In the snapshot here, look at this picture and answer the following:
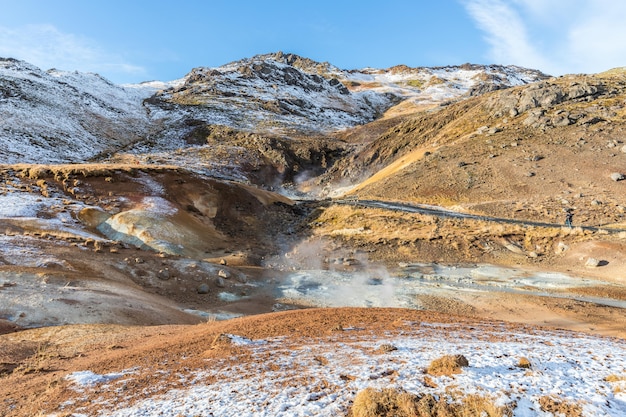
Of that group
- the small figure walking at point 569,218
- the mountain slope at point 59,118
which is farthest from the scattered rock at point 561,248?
the mountain slope at point 59,118

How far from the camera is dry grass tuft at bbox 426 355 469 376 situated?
23.1 ft

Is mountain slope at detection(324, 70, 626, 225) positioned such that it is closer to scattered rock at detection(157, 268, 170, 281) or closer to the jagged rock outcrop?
the jagged rock outcrop

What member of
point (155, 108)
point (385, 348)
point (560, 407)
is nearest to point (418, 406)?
point (560, 407)

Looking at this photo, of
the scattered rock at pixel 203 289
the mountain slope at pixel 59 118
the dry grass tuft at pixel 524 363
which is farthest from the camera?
the mountain slope at pixel 59 118

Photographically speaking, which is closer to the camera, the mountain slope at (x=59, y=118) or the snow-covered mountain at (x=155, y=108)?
the mountain slope at (x=59, y=118)

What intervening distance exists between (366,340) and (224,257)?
61.9 ft

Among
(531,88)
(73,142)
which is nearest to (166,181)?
(73,142)

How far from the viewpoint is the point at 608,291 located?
833 inches

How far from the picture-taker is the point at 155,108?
110m

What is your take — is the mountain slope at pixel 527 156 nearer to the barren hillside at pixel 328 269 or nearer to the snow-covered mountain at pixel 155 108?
the barren hillside at pixel 328 269

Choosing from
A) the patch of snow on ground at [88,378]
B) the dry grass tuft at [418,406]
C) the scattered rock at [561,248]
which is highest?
the scattered rock at [561,248]

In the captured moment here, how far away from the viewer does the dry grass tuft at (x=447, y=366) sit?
705cm

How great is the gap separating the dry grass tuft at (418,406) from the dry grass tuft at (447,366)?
3.08 feet

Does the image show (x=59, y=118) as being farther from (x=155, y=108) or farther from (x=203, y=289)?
(x=203, y=289)
